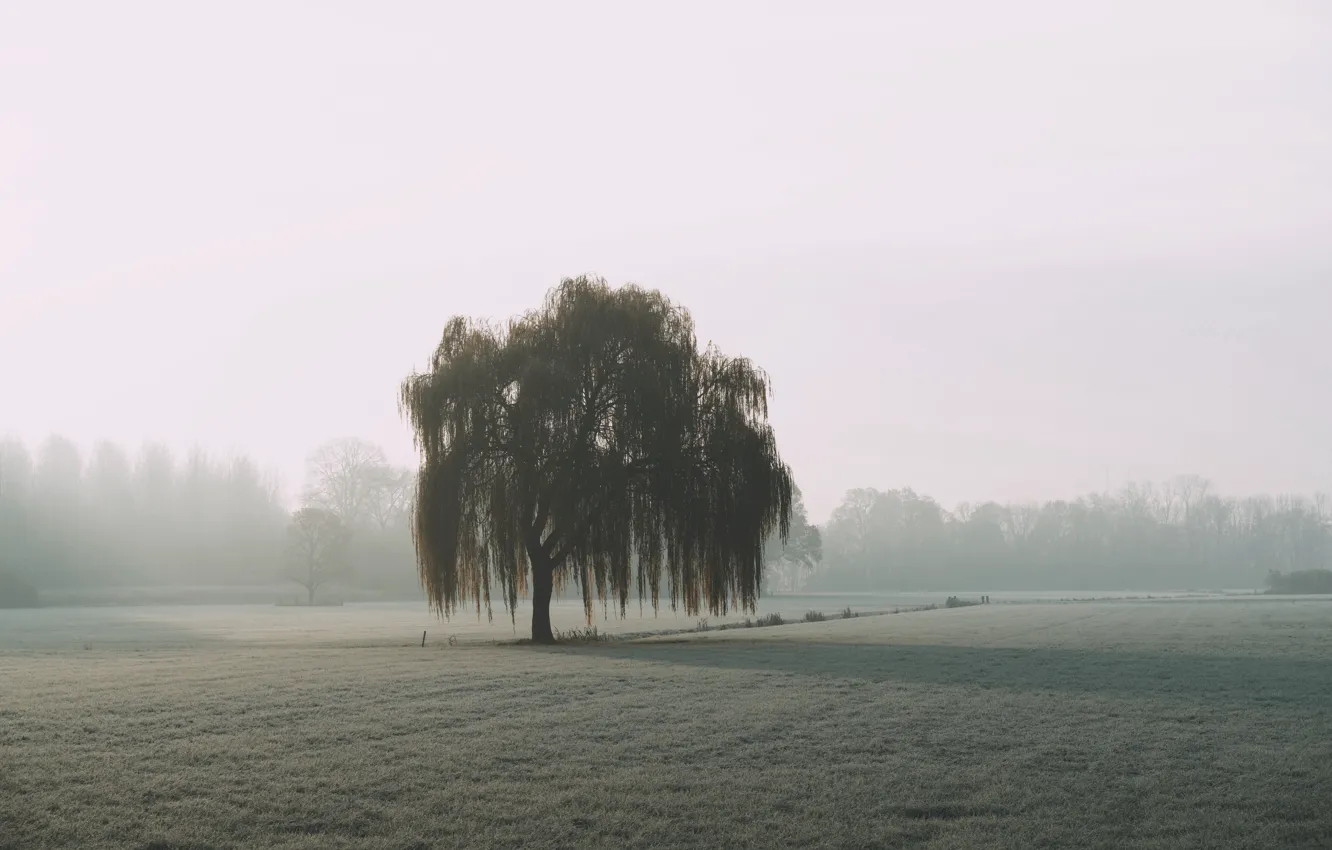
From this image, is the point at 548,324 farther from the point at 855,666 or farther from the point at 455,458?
the point at 855,666

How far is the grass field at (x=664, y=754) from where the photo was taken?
9.76 metres

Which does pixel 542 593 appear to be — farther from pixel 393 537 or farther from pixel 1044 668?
pixel 393 537

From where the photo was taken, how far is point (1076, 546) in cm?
17200

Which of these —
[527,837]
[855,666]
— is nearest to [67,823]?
[527,837]

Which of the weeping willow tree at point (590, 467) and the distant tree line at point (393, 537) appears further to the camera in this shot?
the distant tree line at point (393, 537)

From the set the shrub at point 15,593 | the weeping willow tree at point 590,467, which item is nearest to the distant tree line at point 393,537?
the shrub at point 15,593

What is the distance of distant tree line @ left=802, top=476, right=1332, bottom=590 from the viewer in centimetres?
16400

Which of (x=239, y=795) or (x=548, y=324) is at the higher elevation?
(x=548, y=324)

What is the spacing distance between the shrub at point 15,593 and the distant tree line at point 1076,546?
4286 inches

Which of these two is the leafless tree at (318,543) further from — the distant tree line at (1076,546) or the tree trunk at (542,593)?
the distant tree line at (1076,546)

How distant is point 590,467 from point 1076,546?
15662 centimetres

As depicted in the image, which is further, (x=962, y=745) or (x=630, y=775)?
(x=962, y=745)

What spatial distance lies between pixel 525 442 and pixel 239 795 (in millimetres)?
20978

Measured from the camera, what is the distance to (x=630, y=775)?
38.0ft
